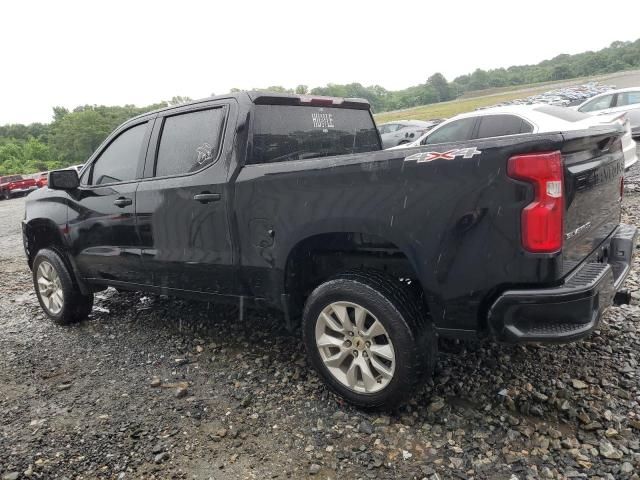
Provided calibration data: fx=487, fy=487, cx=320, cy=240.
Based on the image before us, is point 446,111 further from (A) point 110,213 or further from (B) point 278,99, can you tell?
(A) point 110,213

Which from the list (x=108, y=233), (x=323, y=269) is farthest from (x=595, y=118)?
(x=108, y=233)

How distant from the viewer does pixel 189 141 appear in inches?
141

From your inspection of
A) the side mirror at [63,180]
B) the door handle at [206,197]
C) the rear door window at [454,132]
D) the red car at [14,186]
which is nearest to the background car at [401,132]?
the rear door window at [454,132]

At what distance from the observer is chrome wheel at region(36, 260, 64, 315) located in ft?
15.3

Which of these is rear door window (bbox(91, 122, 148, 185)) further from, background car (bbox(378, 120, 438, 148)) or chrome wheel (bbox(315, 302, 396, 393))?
background car (bbox(378, 120, 438, 148))

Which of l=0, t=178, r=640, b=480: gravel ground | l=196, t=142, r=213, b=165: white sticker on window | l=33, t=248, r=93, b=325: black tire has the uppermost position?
l=196, t=142, r=213, b=165: white sticker on window

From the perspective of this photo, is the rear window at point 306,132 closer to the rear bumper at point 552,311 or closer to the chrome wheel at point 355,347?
the chrome wheel at point 355,347

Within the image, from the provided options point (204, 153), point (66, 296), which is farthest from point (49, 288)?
point (204, 153)

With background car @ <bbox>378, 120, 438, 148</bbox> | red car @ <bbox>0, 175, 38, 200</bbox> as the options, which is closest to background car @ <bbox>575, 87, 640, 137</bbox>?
background car @ <bbox>378, 120, 438, 148</bbox>

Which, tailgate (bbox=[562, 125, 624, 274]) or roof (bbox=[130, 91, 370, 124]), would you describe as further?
roof (bbox=[130, 91, 370, 124])

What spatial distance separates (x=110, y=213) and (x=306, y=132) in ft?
5.75

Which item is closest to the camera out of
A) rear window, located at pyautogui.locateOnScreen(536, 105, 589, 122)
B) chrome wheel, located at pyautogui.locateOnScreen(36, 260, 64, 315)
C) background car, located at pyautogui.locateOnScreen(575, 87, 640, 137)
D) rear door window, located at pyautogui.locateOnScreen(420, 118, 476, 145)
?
chrome wheel, located at pyautogui.locateOnScreen(36, 260, 64, 315)

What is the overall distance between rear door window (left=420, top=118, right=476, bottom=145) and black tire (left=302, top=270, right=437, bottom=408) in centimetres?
669

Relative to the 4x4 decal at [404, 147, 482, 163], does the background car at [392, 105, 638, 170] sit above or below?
below
